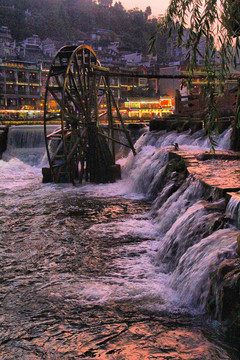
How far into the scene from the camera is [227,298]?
5062 mm

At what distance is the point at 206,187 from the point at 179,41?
4086mm

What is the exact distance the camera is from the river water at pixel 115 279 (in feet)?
17.0

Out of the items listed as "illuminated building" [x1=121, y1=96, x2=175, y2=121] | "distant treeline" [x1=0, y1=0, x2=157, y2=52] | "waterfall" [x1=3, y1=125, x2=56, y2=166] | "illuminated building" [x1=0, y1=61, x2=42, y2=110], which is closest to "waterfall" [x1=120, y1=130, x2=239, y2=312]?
"waterfall" [x1=3, y1=125, x2=56, y2=166]

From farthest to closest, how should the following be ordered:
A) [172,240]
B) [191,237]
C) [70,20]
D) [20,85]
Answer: [70,20], [20,85], [172,240], [191,237]

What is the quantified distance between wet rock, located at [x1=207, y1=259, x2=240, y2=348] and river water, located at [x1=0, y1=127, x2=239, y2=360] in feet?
0.47

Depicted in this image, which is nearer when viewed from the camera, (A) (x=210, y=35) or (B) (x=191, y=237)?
(A) (x=210, y=35)

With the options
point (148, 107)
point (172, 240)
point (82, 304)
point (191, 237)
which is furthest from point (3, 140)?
point (148, 107)

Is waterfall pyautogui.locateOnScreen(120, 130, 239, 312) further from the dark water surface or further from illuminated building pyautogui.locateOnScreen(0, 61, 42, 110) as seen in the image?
illuminated building pyautogui.locateOnScreen(0, 61, 42, 110)

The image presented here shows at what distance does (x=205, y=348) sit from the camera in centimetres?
486

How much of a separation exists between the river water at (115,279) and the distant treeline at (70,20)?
112m

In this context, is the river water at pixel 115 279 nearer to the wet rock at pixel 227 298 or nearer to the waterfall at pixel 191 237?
the waterfall at pixel 191 237

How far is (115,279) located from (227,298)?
2.69 meters

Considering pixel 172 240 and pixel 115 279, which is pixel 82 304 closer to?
pixel 115 279

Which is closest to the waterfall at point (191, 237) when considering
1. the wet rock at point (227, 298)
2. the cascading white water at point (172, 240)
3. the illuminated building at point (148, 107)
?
the cascading white water at point (172, 240)
